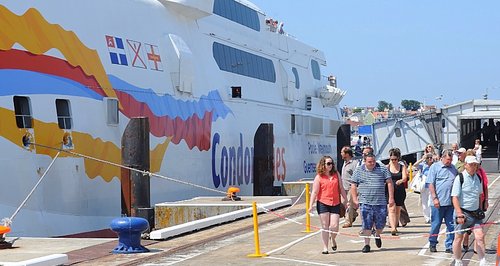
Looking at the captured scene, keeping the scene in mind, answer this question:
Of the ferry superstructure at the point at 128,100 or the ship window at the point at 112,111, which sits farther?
the ship window at the point at 112,111

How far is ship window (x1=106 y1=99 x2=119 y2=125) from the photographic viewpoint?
18812mm

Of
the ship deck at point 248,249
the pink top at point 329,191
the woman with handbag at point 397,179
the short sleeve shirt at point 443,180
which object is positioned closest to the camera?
the ship deck at point 248,249

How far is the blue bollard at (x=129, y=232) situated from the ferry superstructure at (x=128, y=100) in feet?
10.6

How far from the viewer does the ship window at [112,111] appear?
741 inches

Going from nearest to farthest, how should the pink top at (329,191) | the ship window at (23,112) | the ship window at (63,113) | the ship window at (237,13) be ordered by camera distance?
the pink top at (329,191)
the ship window at (23,112)
the ship window at (63,113)
the ship window at (237,13)

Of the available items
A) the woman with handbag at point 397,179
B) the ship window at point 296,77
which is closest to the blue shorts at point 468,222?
the woman with handbag at point 397,179

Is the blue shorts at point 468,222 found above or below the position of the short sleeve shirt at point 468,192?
below

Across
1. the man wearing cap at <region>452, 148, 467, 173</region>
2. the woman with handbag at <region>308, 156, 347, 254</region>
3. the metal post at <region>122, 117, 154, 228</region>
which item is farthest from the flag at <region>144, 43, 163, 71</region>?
the man wearing cap at <region>452, 148, 467, 173</region>

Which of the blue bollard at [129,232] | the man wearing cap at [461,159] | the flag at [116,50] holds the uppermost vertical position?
the flag at [116,50]

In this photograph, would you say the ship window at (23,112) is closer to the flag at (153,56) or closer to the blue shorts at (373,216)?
the flag at (153,56)

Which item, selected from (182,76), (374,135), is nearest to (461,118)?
(374,135)

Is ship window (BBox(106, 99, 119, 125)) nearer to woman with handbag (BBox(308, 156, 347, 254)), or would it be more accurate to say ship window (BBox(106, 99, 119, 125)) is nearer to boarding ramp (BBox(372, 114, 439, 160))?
woman with handbag (BBox(308, 156, 347, 254))

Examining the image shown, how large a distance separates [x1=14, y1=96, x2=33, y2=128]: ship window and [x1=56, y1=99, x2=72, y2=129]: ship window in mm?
1066

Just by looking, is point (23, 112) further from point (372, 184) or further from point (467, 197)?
point (467, 197)
